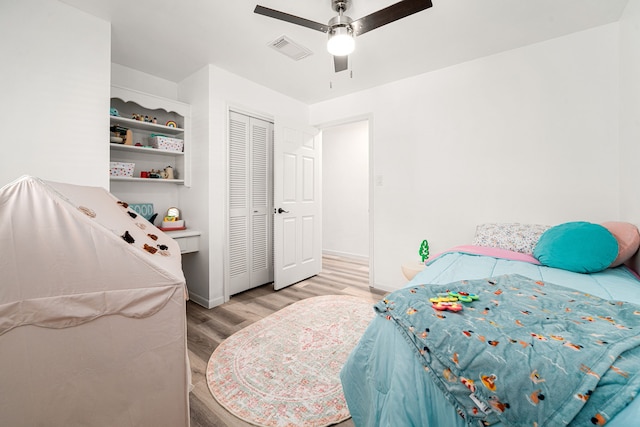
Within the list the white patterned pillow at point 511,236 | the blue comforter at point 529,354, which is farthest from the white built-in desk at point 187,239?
the white patterned pillow at point 511,236

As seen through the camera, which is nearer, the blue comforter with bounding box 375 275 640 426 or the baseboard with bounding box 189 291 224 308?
the blue comforter with bounding box 375 275 640 426

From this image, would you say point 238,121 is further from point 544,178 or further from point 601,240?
point 601,240

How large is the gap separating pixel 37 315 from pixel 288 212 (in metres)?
2.78

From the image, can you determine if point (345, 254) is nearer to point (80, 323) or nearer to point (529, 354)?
point (529, 354)

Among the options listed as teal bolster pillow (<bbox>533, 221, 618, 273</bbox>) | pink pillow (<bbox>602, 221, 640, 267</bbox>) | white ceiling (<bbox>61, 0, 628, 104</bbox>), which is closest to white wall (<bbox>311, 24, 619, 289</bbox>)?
white ceiling (<bbox>61, 0, 628, 104</bbox>)

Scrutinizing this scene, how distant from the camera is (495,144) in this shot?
2.63m

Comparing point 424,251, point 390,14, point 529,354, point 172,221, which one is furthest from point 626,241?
point 172,221

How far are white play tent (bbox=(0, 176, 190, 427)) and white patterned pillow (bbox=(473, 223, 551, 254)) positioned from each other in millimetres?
2481

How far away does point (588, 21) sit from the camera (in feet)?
6.96

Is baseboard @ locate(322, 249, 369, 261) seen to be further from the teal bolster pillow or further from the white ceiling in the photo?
the teal bolster pillow

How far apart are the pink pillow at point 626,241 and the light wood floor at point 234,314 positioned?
1988 millimetres

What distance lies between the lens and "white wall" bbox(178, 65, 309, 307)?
2.87m

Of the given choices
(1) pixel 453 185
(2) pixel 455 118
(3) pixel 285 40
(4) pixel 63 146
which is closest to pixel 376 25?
(3) pixel 285 40

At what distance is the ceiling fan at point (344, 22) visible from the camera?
5.37 ft
